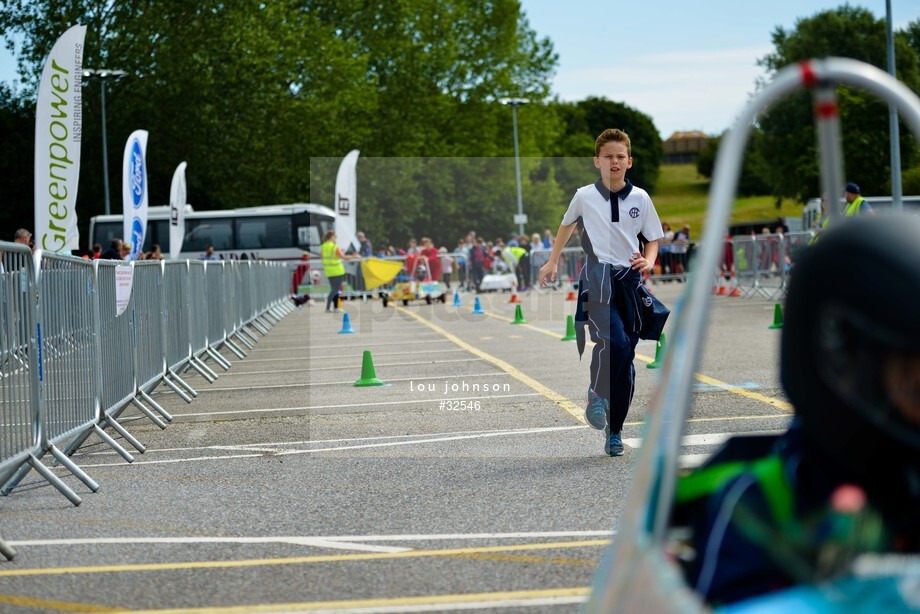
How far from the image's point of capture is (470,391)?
1262cm

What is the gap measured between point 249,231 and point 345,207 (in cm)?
1589

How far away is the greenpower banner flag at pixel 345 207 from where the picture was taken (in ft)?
114

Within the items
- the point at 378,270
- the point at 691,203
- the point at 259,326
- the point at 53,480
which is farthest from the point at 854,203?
the point at 691,203

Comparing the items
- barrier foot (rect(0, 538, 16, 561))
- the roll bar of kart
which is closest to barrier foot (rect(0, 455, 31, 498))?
barrier foot (rect(0, 538, 16, 561))

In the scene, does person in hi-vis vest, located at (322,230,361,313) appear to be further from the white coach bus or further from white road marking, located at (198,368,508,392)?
the white coach bus

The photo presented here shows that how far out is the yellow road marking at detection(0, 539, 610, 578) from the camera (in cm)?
552

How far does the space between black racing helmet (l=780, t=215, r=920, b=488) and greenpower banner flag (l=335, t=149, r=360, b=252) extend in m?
32.1

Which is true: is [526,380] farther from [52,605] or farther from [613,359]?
[52,605]

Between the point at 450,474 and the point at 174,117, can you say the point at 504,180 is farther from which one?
the point at 450,474

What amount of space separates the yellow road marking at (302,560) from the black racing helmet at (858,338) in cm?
348

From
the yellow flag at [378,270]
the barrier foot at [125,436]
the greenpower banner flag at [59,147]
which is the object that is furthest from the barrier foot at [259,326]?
the barrier foot at [125,436]

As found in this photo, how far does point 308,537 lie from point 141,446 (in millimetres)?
3569

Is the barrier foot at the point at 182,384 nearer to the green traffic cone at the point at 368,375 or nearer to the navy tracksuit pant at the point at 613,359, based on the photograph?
the green traffic cone at the point at 368,375

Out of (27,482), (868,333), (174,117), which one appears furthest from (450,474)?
(174,117)
